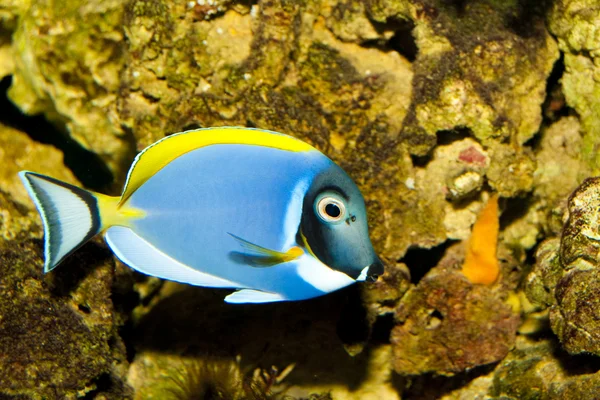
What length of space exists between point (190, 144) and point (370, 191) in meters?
1.35

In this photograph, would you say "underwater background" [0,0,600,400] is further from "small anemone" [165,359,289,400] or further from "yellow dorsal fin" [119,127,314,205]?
"yellow dorsal fin" [119,127,314,205]

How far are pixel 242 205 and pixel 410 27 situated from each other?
5.79 ft

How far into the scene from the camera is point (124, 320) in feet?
10.8

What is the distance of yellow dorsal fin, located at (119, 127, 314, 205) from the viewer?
1.96 metres

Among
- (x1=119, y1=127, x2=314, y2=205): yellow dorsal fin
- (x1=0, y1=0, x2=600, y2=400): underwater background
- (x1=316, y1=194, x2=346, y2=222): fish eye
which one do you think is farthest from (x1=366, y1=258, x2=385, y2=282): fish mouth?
(x1=0, y1=0, x2=600, y2=400): underwater background

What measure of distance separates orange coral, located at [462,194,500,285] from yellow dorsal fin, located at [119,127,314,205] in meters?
1.69

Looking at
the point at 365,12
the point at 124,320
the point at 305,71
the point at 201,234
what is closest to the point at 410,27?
the point at 365,12

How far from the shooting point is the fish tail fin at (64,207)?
2.02 meters

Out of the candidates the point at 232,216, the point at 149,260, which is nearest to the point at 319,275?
the point at 232,216

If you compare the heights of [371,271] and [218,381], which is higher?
[371,271]

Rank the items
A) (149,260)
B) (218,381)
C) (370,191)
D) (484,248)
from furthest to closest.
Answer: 1. (218,381)
2. (484,248)
3. (370,191)
4. (149,260)

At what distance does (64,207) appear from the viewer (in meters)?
2.03

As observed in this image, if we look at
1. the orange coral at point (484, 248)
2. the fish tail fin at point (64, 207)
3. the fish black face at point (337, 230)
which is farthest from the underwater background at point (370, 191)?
the fish black face at point (337, 230)

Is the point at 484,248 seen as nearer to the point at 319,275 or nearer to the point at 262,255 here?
the point at 319,275
